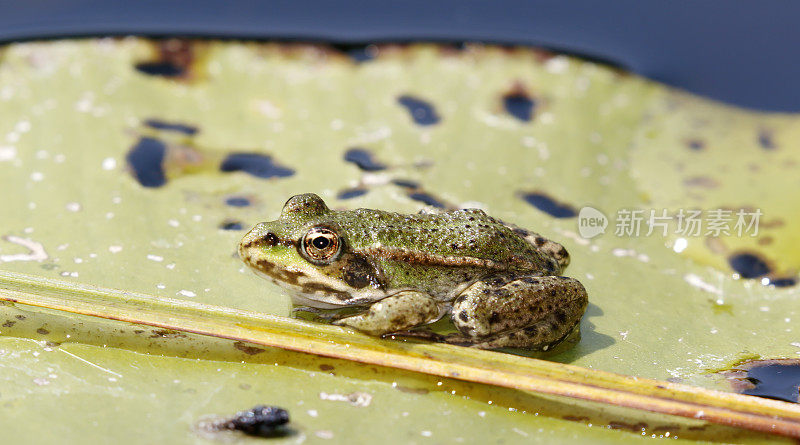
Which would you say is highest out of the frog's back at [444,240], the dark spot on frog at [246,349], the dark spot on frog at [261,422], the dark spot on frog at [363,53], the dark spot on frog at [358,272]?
the dark spot on frog at [363,53]

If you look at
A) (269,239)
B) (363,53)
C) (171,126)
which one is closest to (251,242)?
(269,239)

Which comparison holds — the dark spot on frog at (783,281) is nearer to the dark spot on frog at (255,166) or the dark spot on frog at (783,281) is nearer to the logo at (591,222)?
the logo at (591,222)

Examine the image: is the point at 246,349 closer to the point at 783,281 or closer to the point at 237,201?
the point at 237,201

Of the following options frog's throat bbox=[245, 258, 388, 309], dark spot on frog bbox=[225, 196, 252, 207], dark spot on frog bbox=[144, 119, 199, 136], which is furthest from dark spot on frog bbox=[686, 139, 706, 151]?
dark spot on frog bbox=[144, 119, 199, 136]

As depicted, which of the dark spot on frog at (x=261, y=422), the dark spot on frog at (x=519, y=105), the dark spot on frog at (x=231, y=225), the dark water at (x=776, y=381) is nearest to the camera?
the dark spot on frog at (x=261, y=422)

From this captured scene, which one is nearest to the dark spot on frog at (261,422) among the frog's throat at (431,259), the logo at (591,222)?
the frog's throat at (431,259)

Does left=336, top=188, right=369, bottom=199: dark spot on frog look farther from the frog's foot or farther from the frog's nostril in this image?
the frog's foot
